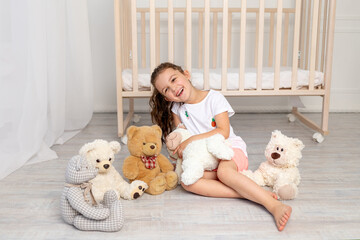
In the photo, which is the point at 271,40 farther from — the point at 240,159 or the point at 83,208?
the point at 83,208

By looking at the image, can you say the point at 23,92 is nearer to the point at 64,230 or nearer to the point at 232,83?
the point at 64,230

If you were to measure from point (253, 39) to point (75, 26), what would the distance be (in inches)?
52.2

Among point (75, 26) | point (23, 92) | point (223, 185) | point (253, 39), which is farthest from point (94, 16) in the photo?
point (223, 185)

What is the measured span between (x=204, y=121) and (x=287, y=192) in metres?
0.44

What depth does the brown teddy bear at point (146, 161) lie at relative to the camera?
129cm

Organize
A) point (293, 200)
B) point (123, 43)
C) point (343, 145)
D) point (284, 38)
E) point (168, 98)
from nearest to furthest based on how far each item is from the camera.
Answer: point (293, 200), point (168, 98), point (343, 145), point (123, 43), point (284, 38)

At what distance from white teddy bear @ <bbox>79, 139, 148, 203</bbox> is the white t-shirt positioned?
368 millimetres

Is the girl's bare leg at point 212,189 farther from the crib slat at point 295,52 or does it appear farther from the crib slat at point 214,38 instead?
the crib slat at point 214,38

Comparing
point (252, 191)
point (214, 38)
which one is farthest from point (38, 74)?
point (214, 38)

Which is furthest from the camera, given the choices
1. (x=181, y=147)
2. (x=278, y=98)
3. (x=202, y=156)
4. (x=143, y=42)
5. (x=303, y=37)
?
(x=278, y=98)

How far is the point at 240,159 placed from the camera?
137 centimetres

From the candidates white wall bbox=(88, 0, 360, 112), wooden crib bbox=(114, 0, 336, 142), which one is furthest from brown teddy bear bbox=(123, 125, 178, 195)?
white wall bbox=(88, 0, 360, 112)

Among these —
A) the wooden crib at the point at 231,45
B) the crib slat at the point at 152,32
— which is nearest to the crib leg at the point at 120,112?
the wooden crib at the point at 231,45

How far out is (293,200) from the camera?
1244 mm
